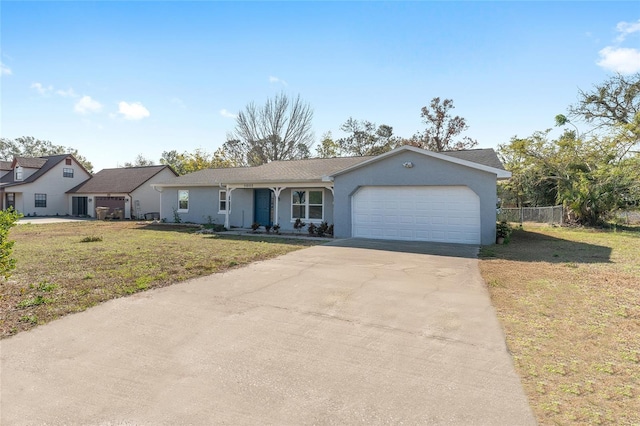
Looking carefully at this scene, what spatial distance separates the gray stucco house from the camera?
1228 cm

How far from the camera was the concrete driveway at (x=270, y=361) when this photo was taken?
283 centimetres

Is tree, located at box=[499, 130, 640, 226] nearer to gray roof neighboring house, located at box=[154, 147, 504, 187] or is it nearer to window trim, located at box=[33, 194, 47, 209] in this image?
gray roof neighboring house, located at box=[154, 147, 504, 187]

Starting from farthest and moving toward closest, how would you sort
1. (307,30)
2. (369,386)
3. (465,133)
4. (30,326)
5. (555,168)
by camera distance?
(465,133)
(555,168)
(307,30)
(30,326)
(369,386)

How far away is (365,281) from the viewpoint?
7098mm

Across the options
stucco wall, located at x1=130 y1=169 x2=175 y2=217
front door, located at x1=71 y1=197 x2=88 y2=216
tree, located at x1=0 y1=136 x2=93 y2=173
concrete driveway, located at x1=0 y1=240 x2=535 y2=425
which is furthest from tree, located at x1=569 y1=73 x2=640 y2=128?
tree, located at x1=0 y1=136 x2=93 y2=173

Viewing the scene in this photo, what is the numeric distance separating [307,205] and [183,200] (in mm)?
8971

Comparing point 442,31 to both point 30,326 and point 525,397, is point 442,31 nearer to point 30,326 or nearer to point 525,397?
point 525,397

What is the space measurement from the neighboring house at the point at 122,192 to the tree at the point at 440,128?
23.8 metres

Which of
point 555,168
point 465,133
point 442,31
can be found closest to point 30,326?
point 442,31

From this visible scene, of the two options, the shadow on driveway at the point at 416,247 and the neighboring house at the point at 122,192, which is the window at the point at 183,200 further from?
the shadow on driveway at the point at 416,247

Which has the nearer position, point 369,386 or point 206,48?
point 369,386

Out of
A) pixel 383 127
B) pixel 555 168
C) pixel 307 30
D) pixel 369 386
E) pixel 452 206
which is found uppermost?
pixel 383 127

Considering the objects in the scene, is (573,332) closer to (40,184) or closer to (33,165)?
(40,184)

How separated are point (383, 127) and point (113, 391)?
37.7 meters
